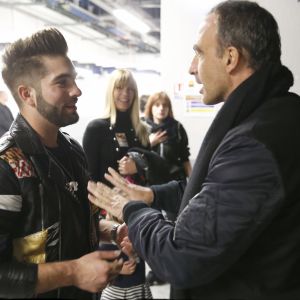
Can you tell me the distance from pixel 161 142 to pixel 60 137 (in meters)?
1.70

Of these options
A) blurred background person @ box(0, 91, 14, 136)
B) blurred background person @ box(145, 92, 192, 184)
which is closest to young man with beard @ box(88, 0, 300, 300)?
blurred background person @ box(145, 92, 192, 184)

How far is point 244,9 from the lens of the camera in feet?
3.21

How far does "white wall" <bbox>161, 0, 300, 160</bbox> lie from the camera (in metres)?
2.80

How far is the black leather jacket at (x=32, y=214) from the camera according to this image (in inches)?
36.0

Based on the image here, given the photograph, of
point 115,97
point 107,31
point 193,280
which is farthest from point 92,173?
point 107,31

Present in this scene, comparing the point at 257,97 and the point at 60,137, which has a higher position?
the point at 257,97

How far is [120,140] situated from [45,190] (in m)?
Answer: 1.38

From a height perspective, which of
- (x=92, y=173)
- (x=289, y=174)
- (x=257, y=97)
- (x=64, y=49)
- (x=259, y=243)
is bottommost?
(x=92, y=173)

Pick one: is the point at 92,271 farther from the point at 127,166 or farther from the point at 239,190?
the point at 127,166

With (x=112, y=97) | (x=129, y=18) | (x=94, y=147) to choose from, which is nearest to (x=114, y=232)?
(x=94, y=147)

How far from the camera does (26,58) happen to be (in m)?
1.15

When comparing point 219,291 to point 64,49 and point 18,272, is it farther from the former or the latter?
point 64,49

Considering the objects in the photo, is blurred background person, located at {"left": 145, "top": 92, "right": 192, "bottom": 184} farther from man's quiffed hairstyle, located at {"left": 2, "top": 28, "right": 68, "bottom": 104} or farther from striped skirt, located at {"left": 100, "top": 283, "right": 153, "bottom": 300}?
man's quiffed hairstyle, located at {"left": 2, "top": 28, "right": 68, "bottom": 104}

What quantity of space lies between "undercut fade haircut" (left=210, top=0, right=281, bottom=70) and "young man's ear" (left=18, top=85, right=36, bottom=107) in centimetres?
63
